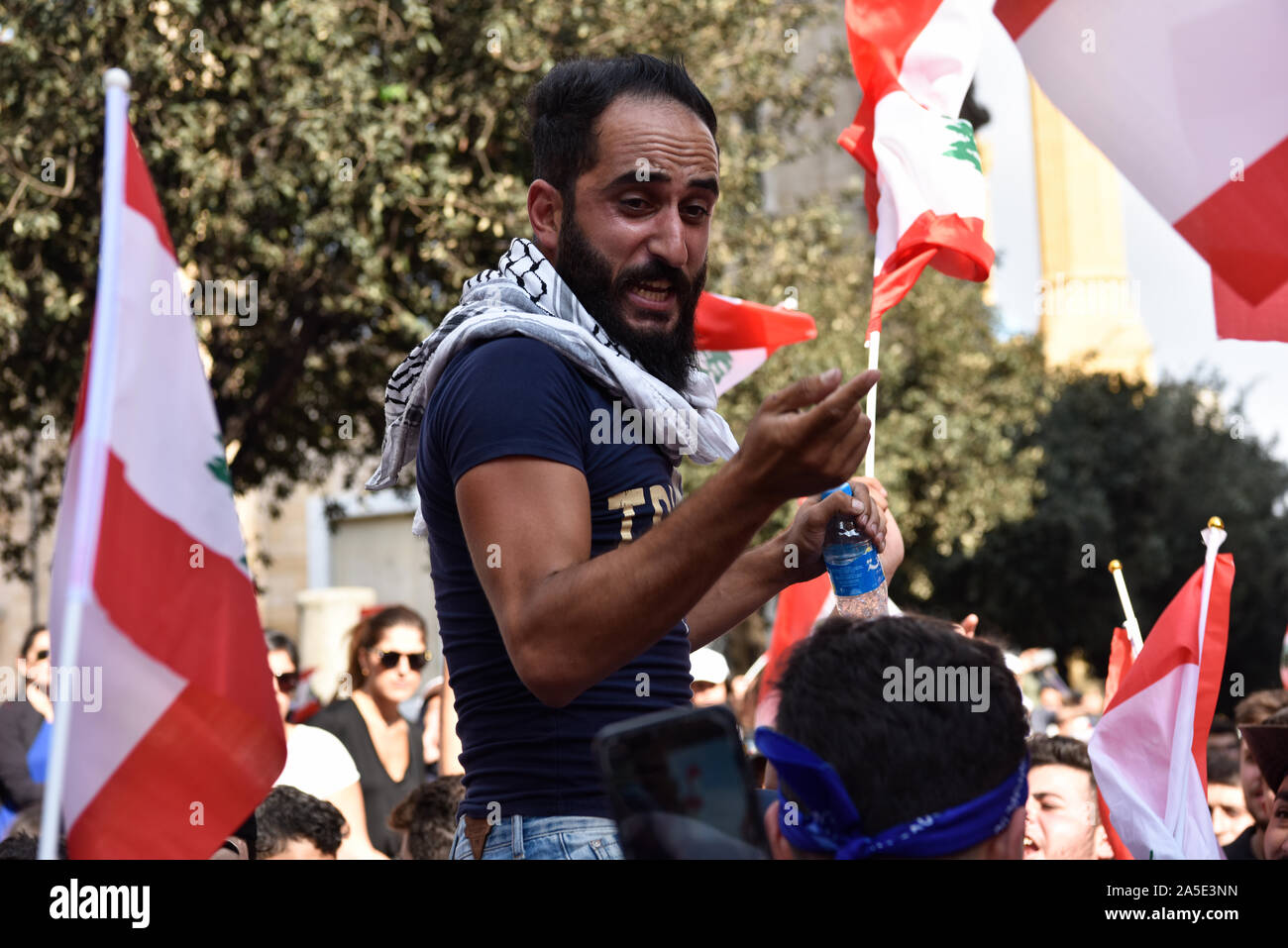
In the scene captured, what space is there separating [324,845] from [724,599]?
2.28 meters

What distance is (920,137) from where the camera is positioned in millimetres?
3912

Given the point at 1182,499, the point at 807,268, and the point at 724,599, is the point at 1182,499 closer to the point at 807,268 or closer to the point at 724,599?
the point at 807,268

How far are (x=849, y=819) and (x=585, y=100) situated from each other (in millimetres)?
1198

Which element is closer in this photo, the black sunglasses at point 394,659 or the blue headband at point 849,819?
the blue headband at point 849,819

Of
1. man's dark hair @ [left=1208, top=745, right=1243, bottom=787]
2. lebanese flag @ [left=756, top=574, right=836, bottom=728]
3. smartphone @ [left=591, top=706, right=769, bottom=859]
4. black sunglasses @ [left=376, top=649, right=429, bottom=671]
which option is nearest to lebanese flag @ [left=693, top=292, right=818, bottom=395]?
lebanese flag @ [left=756, top=574, right=836, bottom=728]

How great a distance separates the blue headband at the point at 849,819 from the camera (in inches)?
61.6

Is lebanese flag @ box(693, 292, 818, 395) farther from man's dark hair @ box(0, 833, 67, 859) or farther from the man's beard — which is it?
the man's beard

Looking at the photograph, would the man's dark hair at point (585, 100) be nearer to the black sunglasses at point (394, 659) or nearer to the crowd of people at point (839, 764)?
the crowd of people at point (839, 764)

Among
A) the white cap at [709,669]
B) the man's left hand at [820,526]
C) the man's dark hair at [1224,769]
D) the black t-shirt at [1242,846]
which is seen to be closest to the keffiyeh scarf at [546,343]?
the man's left hand at [820,526]

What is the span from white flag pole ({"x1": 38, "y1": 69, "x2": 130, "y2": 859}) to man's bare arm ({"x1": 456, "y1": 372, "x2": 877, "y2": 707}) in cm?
61

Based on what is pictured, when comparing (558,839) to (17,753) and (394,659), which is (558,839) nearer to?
(394,659)

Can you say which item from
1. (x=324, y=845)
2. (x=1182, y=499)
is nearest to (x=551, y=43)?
(x=324, y=845)

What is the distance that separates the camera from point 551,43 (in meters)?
12.1

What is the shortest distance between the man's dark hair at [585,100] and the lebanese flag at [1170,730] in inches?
66.9
